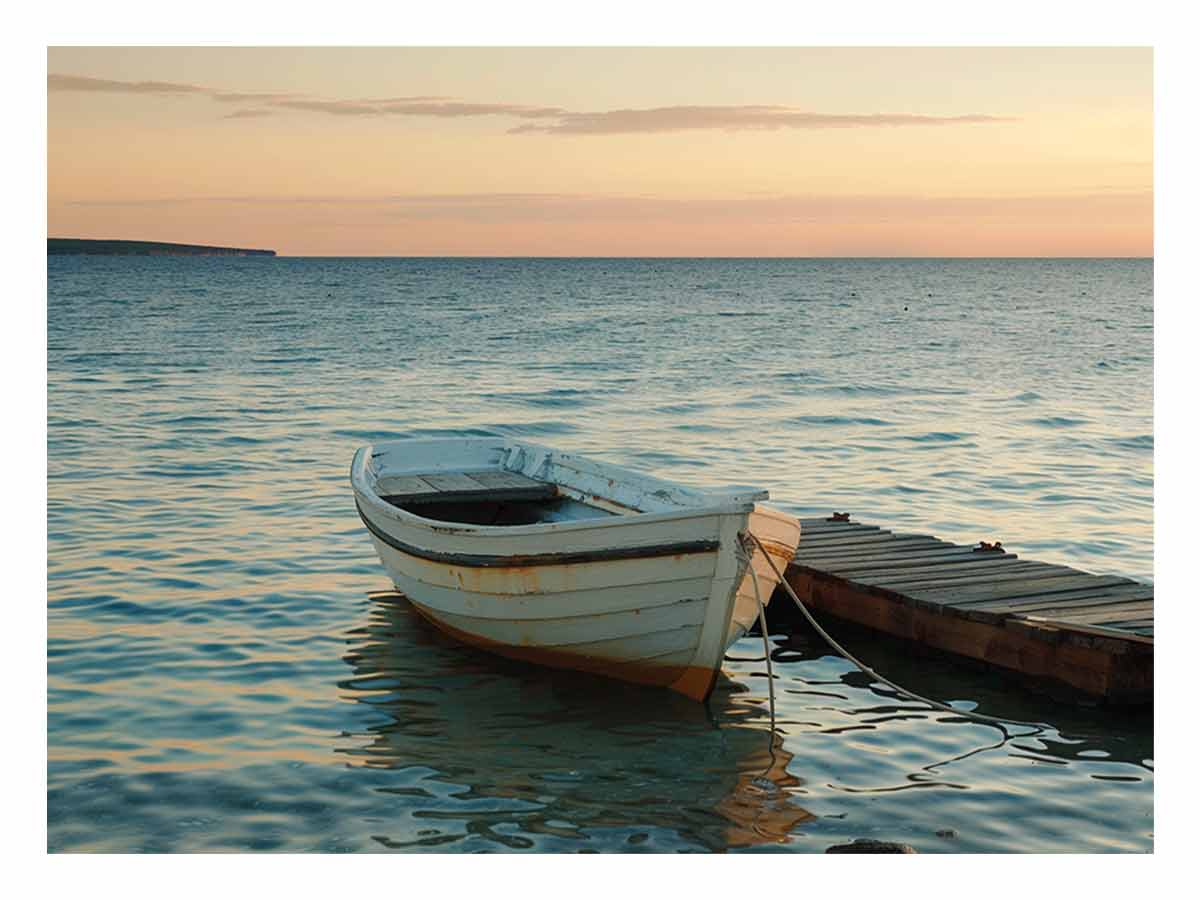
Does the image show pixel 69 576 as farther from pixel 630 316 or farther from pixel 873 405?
pixel 630 316

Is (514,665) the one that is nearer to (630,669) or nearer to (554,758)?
(630,669)

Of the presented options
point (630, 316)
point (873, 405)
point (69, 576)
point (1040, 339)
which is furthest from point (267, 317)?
point (69, 576)

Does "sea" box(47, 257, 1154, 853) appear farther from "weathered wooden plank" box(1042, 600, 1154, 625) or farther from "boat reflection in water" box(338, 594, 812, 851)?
"weathered wooden plank" box(1042, 600, 1154, 625)

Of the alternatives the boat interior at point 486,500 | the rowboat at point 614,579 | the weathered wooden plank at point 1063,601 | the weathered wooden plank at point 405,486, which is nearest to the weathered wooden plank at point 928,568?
the weathered wooden plank at point 1063,601

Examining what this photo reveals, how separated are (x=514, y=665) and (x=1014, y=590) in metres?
3.16

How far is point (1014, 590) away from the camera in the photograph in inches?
359

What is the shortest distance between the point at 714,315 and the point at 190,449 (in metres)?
43.2

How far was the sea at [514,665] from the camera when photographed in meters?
6.69

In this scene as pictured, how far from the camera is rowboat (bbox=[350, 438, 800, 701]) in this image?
777cm

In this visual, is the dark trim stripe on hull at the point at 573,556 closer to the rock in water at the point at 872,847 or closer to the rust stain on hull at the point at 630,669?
the rust stain on hull at the point at 630,669

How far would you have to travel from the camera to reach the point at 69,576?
36.0ft

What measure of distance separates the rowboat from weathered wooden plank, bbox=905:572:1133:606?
4.07 ft

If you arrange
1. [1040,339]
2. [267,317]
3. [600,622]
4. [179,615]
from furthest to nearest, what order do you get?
[267,317] → [1040,339] → [179,615] → [600,622]

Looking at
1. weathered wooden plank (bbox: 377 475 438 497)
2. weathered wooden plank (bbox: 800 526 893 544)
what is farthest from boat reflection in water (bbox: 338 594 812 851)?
weathered wooden plank (bbox: 800 526 893 544)
